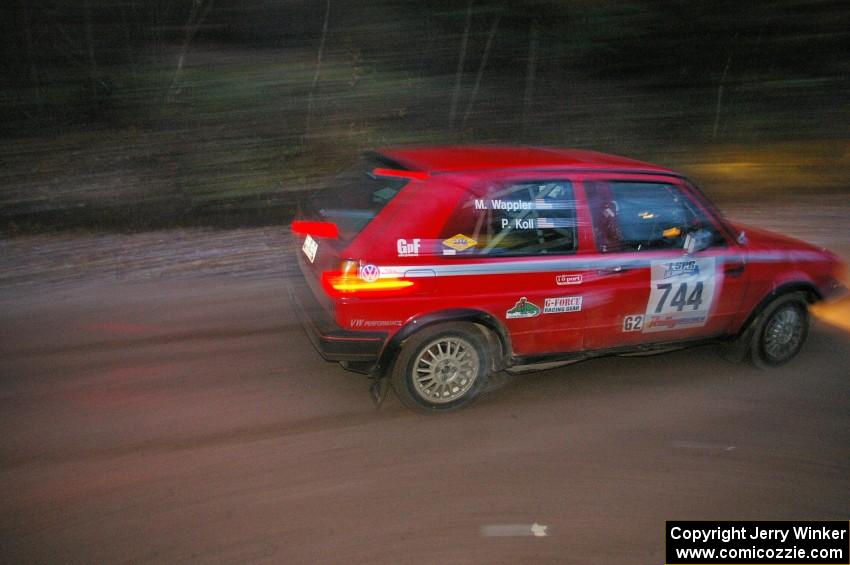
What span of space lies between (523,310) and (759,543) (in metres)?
1.87

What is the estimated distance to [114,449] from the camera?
4.18m

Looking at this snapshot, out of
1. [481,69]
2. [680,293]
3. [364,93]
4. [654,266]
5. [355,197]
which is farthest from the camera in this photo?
[481,69]

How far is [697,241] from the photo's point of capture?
5.10m

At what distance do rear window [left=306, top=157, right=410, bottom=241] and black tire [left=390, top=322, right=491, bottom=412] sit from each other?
2.68 ft

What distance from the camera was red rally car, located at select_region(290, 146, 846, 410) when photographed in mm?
4469

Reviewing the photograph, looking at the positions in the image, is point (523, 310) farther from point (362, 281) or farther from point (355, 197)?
point (355, 197)

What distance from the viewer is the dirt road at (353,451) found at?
11.6 feet

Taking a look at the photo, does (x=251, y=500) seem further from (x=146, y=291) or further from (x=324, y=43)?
Answer: (x=324, y=43)

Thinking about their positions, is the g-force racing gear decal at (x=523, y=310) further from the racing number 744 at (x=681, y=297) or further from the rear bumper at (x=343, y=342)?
the racing number 744 at (x=681, y=297)

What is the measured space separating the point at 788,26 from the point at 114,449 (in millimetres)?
14602

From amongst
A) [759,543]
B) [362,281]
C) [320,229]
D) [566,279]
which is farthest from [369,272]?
[759,543]

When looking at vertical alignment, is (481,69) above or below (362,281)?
above

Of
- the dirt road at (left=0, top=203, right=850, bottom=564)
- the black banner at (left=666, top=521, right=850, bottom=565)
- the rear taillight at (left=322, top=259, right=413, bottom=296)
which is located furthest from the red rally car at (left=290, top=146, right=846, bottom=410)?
the black banner at (left=666, top=521, right=850, bottom=565)

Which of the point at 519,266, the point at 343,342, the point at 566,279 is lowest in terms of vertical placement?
the point at 343,342
